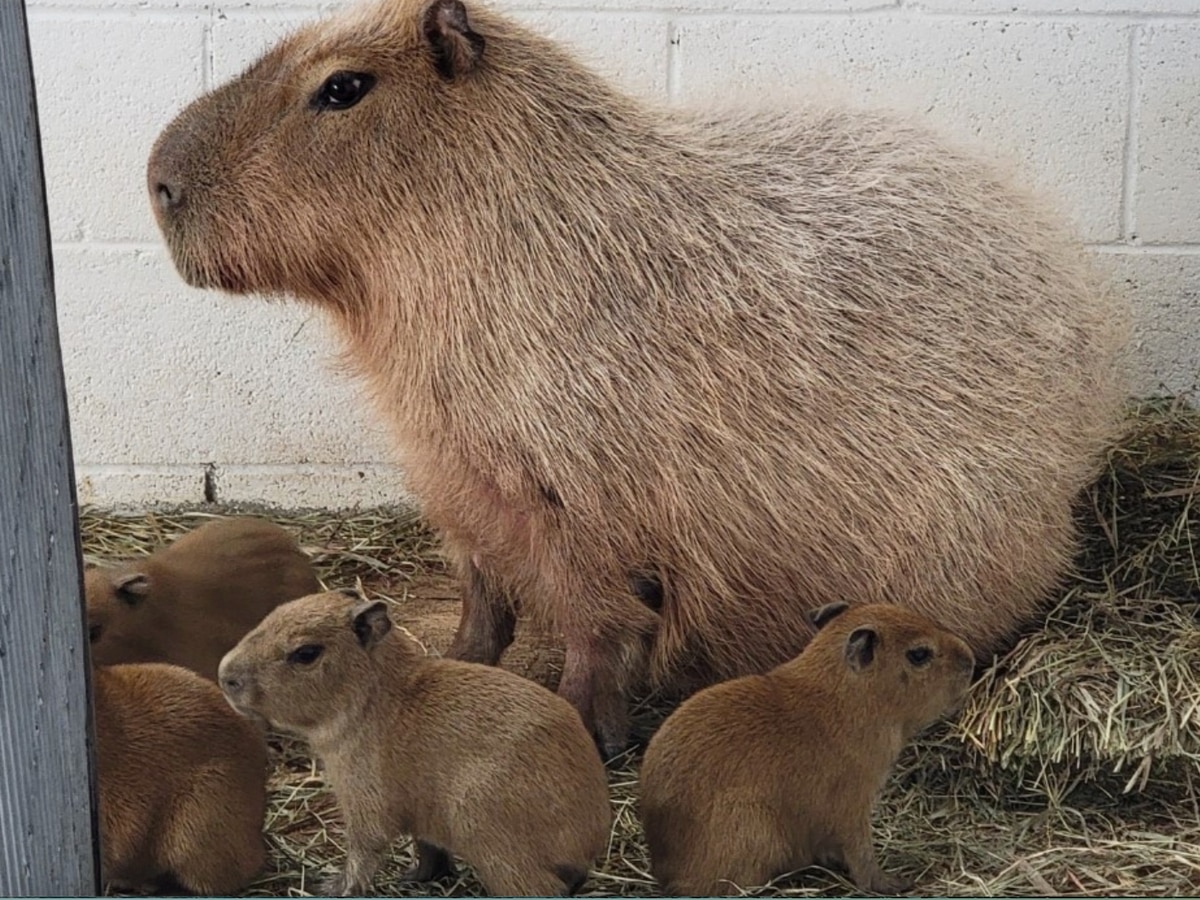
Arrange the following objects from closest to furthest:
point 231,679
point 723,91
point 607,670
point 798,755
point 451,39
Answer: point 231,679, point 798,755, point 451,39, point 607,670, point 723,91

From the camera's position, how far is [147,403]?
4.85 m

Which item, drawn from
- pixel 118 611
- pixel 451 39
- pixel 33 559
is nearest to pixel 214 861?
pixel 33 559

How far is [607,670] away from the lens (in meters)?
3.33

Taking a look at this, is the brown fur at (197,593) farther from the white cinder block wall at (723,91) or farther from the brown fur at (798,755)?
the brown fur at (798,755)

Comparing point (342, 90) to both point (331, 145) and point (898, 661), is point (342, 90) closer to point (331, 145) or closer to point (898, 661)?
point (331, 145)

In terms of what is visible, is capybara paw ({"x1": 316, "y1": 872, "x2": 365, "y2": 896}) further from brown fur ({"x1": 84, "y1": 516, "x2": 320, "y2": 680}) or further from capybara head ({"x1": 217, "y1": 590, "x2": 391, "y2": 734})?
brown fur ({"x1": 84, "y1": 516, "x2": 320, "y2": 680})

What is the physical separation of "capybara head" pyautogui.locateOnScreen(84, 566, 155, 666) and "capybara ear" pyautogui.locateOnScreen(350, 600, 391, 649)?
80 centimetres

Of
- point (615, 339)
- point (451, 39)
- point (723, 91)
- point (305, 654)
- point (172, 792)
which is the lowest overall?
point (172, 792)

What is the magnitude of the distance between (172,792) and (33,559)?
1.94ft

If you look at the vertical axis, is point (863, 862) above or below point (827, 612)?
below

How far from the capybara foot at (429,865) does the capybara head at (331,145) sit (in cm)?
113

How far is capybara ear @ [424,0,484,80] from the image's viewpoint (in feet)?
10.5

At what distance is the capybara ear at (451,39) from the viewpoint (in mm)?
3203

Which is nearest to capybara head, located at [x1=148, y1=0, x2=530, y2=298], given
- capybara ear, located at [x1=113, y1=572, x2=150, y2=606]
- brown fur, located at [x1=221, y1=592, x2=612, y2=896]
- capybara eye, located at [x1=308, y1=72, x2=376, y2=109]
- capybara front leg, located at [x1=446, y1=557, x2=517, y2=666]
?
capybara eye, located at [x1=308, y1=72, x2=376, y2=109]
